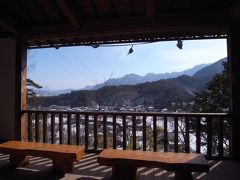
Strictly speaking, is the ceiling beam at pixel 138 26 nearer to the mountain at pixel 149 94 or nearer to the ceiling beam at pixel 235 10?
the ceiling beam at pixel 235 10

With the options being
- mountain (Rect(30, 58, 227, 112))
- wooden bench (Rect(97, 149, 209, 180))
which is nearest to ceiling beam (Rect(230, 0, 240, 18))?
wooden bench (Rect(97, 149, 209, 180))

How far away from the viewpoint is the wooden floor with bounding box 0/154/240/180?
3887 millimetres

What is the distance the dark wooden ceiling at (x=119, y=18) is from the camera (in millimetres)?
4512

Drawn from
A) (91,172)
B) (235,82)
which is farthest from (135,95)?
(91,172)

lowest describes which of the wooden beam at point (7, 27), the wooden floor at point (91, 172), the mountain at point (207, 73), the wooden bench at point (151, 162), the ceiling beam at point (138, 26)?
the wooden floor at point (91, 172)

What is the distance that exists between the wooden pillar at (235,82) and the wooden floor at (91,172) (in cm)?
41

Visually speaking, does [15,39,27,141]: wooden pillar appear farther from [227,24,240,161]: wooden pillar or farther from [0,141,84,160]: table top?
[227,24,240,161]: wooden pillar

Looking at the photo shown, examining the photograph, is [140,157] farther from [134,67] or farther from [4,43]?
[134,67]

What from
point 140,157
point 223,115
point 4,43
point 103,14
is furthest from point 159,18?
point 4,43

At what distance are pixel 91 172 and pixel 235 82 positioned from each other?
277cm

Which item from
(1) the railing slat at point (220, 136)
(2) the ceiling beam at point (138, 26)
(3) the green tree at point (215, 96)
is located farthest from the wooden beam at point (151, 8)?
(3) the green tree at point (215, 96)

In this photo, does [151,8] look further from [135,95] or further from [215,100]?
[135,95]

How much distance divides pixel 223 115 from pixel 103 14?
278cm

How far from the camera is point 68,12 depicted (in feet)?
15.0
